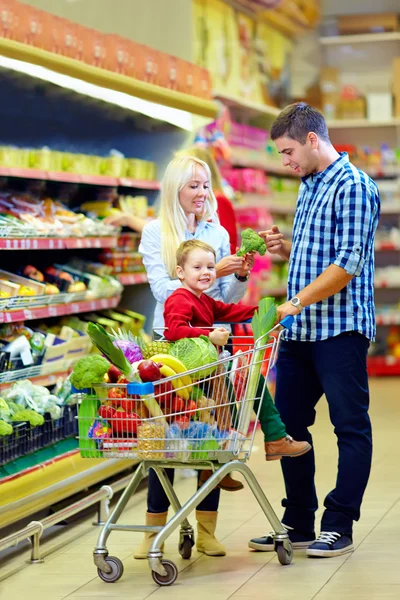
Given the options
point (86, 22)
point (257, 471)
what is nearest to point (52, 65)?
point (86, 22)

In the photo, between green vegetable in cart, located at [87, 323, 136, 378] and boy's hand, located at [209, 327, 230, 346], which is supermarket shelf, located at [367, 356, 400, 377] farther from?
green vegetable in cart, located at [87, 323, 136, 378]

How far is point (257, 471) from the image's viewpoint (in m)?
6.11

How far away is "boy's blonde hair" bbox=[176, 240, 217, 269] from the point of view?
4039mm

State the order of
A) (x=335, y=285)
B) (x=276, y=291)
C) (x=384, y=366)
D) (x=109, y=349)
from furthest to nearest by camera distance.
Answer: (x=384, y=366), (x=276, y=291), (x=335, y=285), (x=109, y=349)

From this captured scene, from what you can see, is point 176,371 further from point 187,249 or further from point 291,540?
point 291,540

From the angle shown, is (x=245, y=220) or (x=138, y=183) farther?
(x=245, y=220)

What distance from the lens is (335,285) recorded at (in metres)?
3.98

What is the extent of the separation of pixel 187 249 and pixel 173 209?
1.56 ft

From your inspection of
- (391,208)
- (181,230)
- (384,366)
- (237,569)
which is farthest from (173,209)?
(391,208)

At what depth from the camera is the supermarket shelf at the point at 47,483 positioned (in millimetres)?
4375

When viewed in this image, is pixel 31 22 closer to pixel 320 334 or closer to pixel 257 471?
pixel 320 334

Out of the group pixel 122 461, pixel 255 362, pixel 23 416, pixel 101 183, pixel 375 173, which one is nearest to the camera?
pixel 255 362

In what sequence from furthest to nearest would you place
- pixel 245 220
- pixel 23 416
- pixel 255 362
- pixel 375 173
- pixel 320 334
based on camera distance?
pixel 375 173, pixel 245 220, pixel 23 416, pixel 320 334, pixel 255 362

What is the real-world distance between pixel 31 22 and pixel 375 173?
6.86 metres
